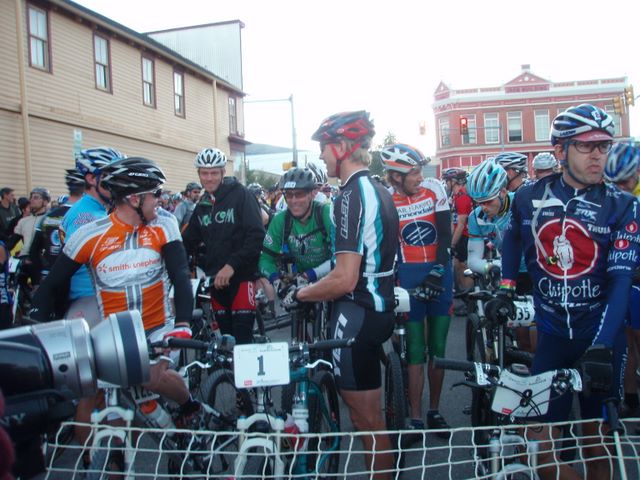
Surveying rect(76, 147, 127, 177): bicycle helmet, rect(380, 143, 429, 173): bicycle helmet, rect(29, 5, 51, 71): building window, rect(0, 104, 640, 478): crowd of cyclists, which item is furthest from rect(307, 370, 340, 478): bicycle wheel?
rect(29, 5, 51, 71): building window

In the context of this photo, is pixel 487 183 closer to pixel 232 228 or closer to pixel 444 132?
pixel 232 228

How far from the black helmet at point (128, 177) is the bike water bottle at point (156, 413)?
1.23m

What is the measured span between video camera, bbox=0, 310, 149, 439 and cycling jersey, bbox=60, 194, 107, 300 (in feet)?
7.93

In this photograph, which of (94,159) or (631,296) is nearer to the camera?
(94,159)

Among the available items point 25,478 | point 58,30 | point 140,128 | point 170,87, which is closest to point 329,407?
point 25,478

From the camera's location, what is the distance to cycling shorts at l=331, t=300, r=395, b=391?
329 cm

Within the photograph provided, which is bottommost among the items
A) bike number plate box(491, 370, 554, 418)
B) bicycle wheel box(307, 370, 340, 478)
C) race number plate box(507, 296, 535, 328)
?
bicycle wheel box(307, 370, 340, 478)

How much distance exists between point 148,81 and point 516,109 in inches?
1749

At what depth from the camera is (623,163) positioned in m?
5.18

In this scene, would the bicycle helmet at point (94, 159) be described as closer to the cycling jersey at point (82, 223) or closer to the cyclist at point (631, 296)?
the cycling jersey at point (82, 223)

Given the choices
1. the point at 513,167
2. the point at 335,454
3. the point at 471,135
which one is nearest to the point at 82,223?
the point at 335,454

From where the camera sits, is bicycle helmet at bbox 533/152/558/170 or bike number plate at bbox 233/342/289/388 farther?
bicycle helmet at bbox 533/152/558/170

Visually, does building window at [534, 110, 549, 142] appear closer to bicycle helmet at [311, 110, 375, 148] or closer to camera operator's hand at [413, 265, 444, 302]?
camera operator's hand at [413, 265, 444, 302]

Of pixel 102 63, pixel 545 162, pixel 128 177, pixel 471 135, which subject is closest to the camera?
pixel 128 177
